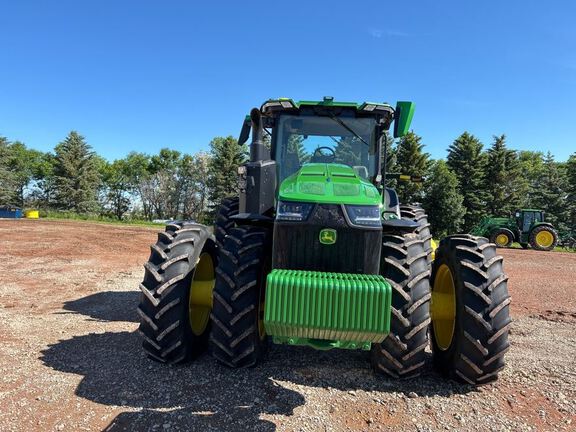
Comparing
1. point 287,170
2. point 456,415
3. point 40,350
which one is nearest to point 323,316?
point 456,415

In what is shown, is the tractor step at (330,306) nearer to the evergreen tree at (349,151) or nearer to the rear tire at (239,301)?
the rear tire at (239,301)

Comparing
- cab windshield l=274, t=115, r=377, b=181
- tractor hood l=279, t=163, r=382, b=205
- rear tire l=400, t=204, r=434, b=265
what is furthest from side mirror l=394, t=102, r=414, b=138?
rear tire l=400, t=204, r=434, b=265

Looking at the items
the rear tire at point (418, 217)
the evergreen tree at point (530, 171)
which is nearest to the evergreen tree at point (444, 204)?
the evergreen tree at point (530, 171)

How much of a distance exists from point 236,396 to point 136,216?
228ft

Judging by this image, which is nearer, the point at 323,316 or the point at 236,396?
the point at 323,316

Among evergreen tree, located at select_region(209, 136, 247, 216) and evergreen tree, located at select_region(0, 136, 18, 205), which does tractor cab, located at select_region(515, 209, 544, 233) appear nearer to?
evergreen tree, located at select_region(209, 136, 247, 216)

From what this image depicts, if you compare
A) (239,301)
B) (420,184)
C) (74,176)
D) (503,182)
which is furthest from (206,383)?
(74,176)

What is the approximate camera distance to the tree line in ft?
128

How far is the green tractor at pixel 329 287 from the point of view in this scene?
3027 mm

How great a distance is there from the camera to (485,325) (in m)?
3.49

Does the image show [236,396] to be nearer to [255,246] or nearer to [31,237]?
[255,246]

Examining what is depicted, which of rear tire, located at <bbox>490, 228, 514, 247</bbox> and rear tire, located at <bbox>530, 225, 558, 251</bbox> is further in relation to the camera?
rear tire, located at <bbox>490, 228, 514, 247</bbox>

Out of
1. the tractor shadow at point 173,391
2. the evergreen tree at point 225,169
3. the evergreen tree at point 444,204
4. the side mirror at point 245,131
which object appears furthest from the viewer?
the evergreen tree at point 225,169

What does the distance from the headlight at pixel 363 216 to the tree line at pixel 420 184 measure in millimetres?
26678
